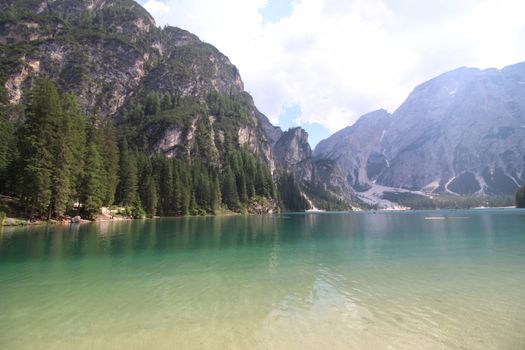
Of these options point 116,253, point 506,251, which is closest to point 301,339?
point 116,253

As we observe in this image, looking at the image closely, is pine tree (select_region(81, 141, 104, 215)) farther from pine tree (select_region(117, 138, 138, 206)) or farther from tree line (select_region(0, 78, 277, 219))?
pine tree (select_region(117, 138, 138, 206))

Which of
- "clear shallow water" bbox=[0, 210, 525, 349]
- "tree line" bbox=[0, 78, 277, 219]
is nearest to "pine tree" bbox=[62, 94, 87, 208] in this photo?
"tree line" bbox=[0, 78, 277, 219]

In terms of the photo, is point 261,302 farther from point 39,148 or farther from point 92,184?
point 92,184

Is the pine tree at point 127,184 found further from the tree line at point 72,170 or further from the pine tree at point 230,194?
the pine tree at point 230,194

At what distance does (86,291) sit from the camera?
17.2 m

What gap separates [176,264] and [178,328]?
1404 centimetres

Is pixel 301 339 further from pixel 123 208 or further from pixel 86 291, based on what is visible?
pixel 123 208

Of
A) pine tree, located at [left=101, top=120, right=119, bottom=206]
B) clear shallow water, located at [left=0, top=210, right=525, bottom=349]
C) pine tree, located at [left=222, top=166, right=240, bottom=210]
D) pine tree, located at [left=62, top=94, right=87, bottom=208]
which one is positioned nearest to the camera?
clear shallow water, located at [left=0, top=210, right=525, bottom=349]

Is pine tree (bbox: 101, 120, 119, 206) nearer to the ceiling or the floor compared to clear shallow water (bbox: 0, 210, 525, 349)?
nearer to the ceiling

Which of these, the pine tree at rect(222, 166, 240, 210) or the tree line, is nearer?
the tree line

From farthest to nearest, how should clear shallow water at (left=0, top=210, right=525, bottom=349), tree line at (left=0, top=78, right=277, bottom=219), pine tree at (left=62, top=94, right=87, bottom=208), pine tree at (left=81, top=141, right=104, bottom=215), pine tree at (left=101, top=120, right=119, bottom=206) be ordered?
pine tree at (left=101, top=120, right=119, bottom=206), pine tree at (left=81, top=141, right=104, bottom=215), pine tree at (left=62, top=94, right=87, bottom=208), tree line at (left=0, top=78, right=277, bottom=219), clear shallow water at (left=0, top=210, right=525, bottom=349)

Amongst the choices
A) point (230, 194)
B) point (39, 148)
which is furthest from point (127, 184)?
point (230, 194)

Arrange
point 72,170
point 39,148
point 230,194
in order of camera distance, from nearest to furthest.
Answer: point 39,148
point 72,170
point 230,194

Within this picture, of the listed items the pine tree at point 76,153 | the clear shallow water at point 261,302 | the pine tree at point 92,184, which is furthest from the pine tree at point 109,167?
the clear shallow water at point 261,302
